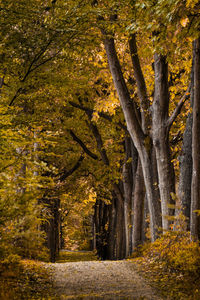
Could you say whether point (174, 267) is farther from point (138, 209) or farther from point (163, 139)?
point (138, 209)

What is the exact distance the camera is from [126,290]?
571 centimetres

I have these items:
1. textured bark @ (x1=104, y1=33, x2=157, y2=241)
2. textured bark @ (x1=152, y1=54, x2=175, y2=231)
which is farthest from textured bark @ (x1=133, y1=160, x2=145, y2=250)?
textured bark @ (x1=152, y1=54, x2=175, y2=231)

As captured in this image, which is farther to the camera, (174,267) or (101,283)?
(174,267)

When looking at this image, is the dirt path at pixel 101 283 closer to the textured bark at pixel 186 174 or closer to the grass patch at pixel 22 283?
the grass patch at pixel 22 283

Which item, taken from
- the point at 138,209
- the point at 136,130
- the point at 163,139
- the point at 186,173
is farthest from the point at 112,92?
the point at 186,173

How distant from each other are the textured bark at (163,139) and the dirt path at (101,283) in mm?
1926

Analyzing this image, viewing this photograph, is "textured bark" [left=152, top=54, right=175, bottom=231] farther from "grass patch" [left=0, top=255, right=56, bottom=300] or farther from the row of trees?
"grass patch" [left=0, top=255, right=56, bottom=300]

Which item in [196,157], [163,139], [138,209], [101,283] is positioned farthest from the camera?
[138,209]

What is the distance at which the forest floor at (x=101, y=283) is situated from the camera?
5379 millimetres

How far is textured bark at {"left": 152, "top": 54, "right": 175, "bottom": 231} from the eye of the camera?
8.66 meters

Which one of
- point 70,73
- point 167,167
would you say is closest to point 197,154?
point 167,167

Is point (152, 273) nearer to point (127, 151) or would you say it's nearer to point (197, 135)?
point (197, 135)

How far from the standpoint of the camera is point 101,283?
6375mm

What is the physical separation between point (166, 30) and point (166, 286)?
5.01 m
